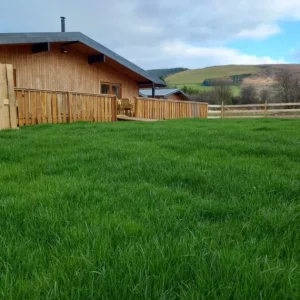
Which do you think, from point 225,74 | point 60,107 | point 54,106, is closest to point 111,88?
point 60,107

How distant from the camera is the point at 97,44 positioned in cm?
1611

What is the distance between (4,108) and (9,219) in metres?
7.29

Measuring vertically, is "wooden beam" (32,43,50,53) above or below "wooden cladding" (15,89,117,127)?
above

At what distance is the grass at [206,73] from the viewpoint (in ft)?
221

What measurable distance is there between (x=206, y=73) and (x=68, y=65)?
62.7 metres

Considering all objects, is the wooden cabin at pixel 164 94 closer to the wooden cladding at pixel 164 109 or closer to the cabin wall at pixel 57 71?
the wooden cladding at pixel 164 109

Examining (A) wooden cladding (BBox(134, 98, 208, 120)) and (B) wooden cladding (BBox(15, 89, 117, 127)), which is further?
(A) wooden cladding (BBox(134, 98, 208, 120))

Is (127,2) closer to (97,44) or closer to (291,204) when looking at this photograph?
(97,44)

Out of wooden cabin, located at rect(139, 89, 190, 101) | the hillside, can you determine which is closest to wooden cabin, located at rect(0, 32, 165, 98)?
wooden cabin, located at rect(139, 89, 190, 101)

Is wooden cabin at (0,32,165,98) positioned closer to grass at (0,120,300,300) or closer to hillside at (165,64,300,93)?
grass at (0,120,300,300)

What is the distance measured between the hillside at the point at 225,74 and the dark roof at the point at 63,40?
39985 millimetres

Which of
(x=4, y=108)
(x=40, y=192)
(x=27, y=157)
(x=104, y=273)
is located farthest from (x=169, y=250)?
(x=4, y=108)

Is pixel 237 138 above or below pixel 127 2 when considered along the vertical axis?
below

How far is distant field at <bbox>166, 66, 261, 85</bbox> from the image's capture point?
67562mm
